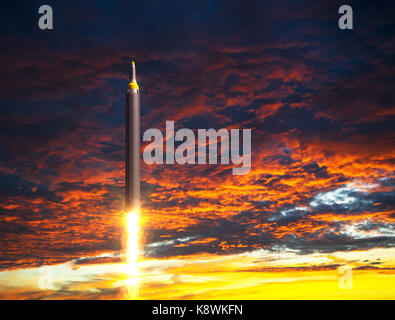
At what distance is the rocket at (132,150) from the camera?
84.9 ft

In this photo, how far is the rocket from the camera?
25.9 meters

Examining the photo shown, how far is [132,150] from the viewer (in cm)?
2600

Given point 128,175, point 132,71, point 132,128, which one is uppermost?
point 132,71

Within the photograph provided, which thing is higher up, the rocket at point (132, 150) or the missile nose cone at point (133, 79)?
the missile nose cone at point (133, 79)

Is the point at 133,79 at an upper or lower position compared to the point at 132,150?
upper

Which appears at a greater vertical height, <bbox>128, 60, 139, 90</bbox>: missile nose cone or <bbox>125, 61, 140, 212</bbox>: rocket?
<bbox>128, 60, 139, 90</bbox>: missile nose cone
